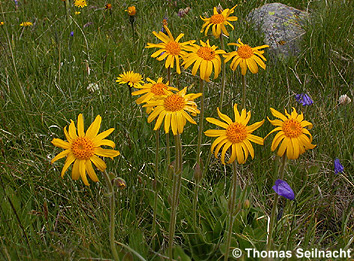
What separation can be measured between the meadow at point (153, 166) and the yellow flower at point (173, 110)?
10cm

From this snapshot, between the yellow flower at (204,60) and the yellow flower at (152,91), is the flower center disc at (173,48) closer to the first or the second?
the yellow flower at (204,60)

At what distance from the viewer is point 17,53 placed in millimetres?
3053

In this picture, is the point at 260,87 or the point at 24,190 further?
the point at 260,87

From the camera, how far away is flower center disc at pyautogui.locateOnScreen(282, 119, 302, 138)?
3.99 ft

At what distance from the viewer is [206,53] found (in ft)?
4.87

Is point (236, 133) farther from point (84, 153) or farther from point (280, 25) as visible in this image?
point (280, 25)

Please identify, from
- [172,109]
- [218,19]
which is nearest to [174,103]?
[172,109]

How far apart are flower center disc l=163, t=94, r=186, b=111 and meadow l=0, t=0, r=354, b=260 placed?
0.15 m

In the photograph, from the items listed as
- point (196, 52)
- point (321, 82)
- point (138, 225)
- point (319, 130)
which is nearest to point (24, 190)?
point (138, 225)

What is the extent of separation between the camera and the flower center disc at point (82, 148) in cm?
117

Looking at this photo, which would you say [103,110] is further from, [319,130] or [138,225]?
[319,130]

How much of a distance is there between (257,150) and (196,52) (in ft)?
2.66

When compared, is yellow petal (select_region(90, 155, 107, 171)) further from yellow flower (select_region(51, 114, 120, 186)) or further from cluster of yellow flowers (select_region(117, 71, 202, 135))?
cluster of yellow flowers (select_region(117, 71, 202, 135))

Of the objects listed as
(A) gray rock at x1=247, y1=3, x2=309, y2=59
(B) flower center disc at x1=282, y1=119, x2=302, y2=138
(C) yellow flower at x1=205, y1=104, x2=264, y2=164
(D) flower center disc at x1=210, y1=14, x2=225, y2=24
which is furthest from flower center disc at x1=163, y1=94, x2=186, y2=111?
(A) gray rock at x1=247, y1=3, x2=309, y2=59
